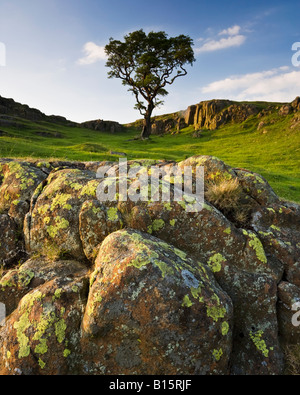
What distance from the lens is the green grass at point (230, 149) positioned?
23448 millimetres

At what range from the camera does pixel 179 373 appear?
4145mm

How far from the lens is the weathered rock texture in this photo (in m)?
4.22

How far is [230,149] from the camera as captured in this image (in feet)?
164

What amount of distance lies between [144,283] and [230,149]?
50.1 meters

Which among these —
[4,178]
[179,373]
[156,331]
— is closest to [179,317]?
[156,331]

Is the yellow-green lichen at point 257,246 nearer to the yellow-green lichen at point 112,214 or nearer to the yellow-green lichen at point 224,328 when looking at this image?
the yellow-green lichen at point 224,328

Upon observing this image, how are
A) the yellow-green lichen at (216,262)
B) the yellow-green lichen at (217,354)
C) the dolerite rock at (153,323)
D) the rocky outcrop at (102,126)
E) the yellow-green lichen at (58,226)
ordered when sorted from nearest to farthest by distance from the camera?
the dolerite rock at (153,323)
the yellow-green lichen at (217,354)
the yellow-green lichen at (216,262)
the yellow-green lichen at (58,226)
the rocky outcrop at (102,126)

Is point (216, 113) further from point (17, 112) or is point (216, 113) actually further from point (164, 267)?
point (164, 267)

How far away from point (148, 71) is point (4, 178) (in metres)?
60.6

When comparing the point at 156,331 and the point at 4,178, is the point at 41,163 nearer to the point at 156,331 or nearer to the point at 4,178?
the point at 4,178

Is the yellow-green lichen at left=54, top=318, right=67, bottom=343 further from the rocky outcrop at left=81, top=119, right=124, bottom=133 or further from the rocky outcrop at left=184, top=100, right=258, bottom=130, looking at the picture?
the rocky outcrop at left=81, top=119, right=124, bottom=133

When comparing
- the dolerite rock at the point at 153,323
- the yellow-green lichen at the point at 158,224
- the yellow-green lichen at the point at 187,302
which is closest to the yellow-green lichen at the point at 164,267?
the dolerite rock at the point at 153,323

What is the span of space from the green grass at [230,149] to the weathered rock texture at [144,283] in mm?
11940

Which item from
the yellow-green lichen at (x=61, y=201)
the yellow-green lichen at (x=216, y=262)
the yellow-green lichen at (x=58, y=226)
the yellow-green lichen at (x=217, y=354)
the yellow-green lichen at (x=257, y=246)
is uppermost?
the yellow-green lichen at (x=61, y=201)
